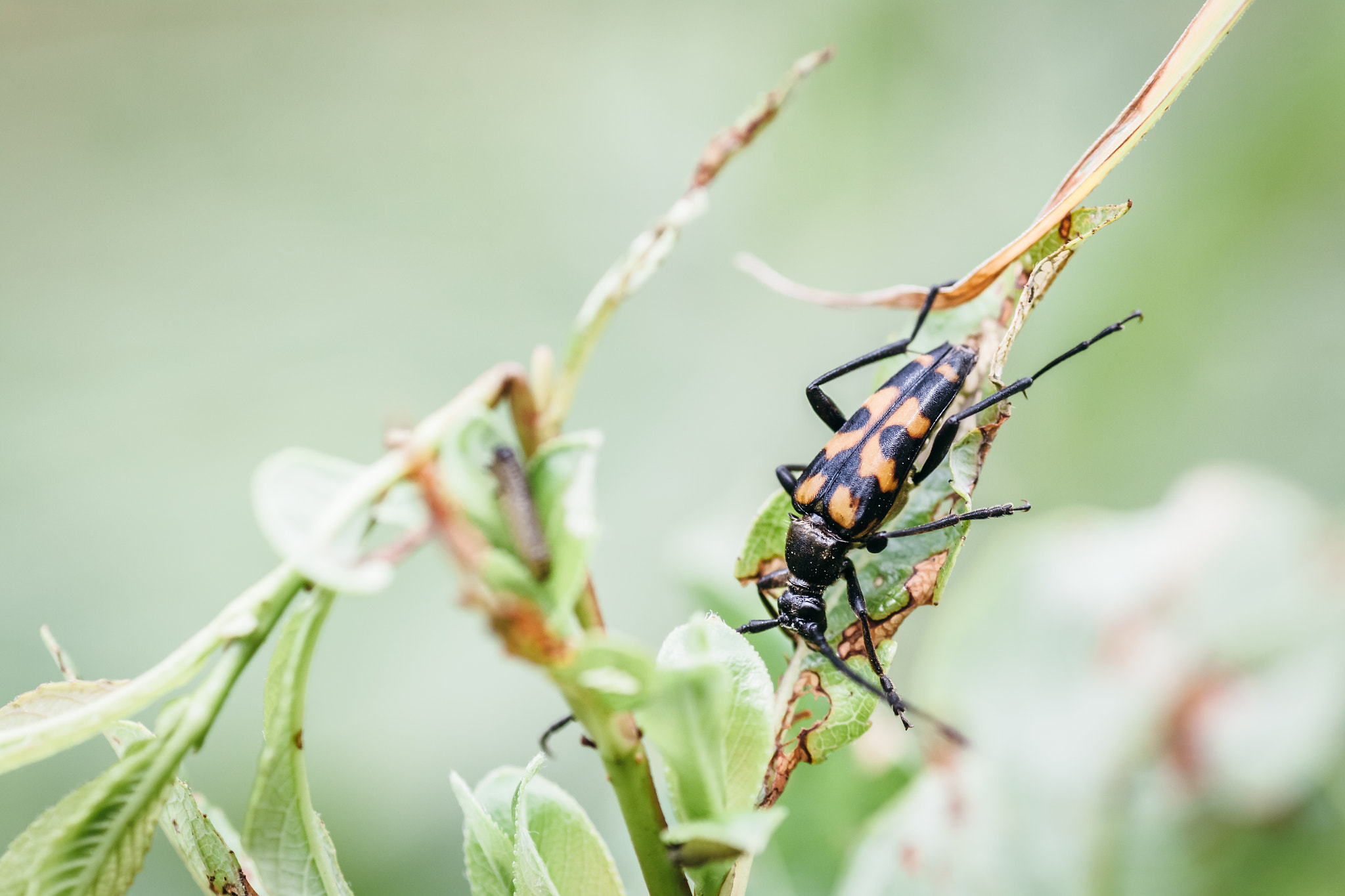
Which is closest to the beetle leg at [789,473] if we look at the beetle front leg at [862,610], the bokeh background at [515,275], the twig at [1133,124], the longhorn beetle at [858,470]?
the longhorn beetle at [858,470]

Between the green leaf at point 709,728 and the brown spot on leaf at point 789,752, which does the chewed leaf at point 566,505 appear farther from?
the brown spot on leaf at point 789,752

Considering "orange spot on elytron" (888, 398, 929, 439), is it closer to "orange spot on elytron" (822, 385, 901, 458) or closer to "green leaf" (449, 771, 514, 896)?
"orange spot on elytron" (822, 385, 901, 458)

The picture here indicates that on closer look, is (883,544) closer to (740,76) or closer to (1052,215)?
(1052,215)

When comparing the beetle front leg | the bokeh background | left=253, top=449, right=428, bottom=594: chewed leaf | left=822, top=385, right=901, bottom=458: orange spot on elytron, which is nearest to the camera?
left=253, top=449, right=428, bottom=594: chewed leaf

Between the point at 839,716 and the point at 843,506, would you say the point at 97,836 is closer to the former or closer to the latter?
the point at 839,716

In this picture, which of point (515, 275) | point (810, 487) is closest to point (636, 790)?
point (810, 487)

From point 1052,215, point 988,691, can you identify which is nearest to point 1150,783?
point 988,691

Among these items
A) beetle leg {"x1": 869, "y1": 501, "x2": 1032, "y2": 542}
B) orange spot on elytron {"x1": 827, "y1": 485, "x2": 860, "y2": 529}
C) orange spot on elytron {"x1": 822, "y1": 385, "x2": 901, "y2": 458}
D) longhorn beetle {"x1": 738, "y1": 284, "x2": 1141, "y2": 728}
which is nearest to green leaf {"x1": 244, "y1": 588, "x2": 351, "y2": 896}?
beetle leg {"x1": 869, "y1": 501, "x2": 1032, "y2": 542}
